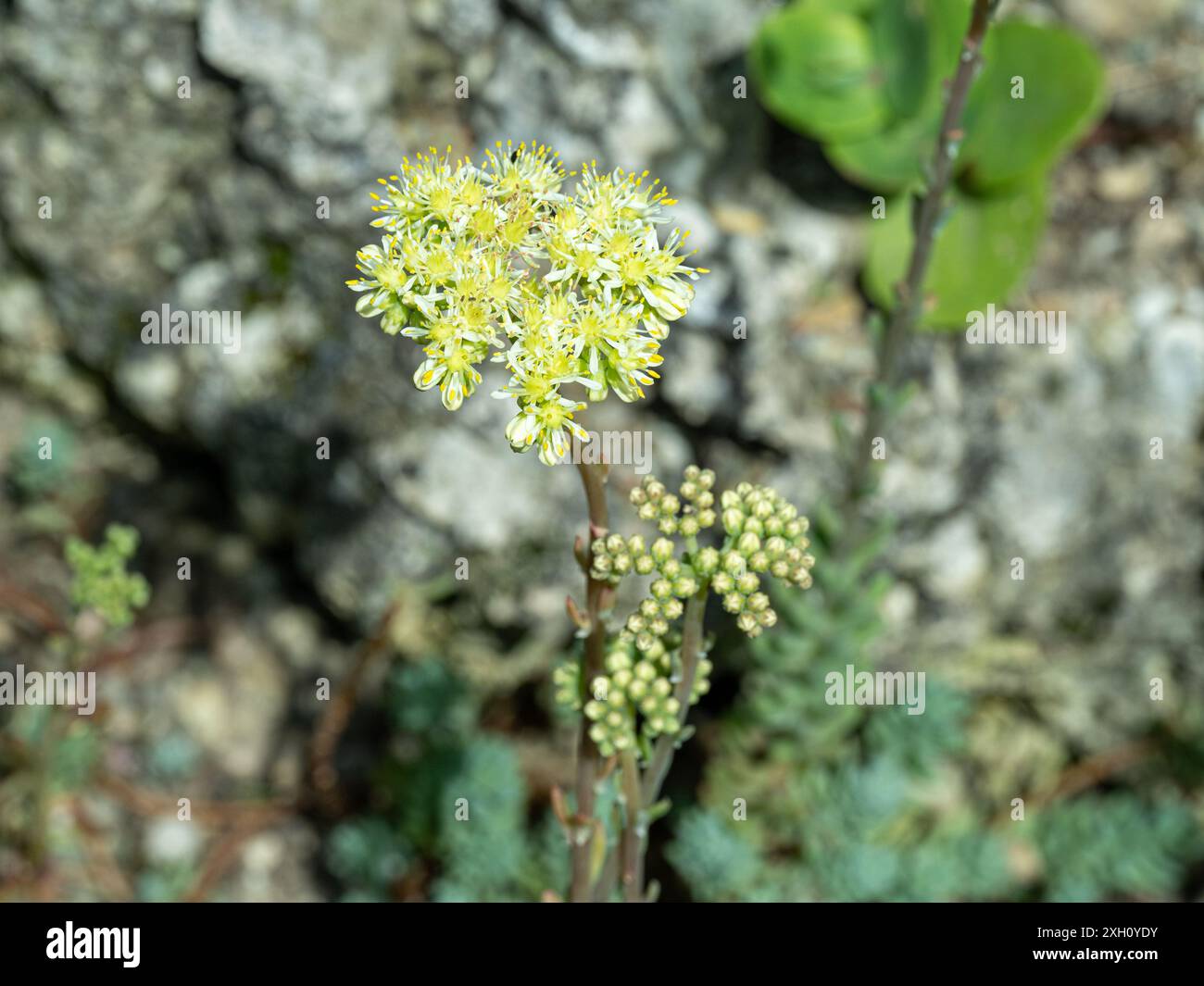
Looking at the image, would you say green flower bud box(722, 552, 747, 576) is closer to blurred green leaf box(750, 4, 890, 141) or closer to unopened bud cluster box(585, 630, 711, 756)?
unopened bud cluster box(585, 630, 711, 756)

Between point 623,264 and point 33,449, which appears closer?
point 623,264

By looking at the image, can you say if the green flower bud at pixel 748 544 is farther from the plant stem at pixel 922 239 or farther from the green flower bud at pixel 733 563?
the plant stem at pixel 922 239

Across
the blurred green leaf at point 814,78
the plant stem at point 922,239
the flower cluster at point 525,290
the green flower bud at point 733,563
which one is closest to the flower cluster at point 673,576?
the green flower bud at point 733,563

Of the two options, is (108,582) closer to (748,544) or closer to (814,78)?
(748,544)

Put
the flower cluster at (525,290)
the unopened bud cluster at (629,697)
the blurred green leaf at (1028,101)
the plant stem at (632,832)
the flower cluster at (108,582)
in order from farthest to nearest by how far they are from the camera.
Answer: the blurred green leaf at (1028,101) → the flower cluster at (108,582) → the plant stem at (632,832) → the unopened bud cluster at (629,697) → the flower cluster at (525,290)

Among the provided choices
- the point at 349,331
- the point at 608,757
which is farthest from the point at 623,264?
the point at 349,331

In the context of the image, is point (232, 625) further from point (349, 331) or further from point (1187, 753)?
point (1187, 753)

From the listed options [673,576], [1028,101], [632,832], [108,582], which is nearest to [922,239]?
[673,576]
